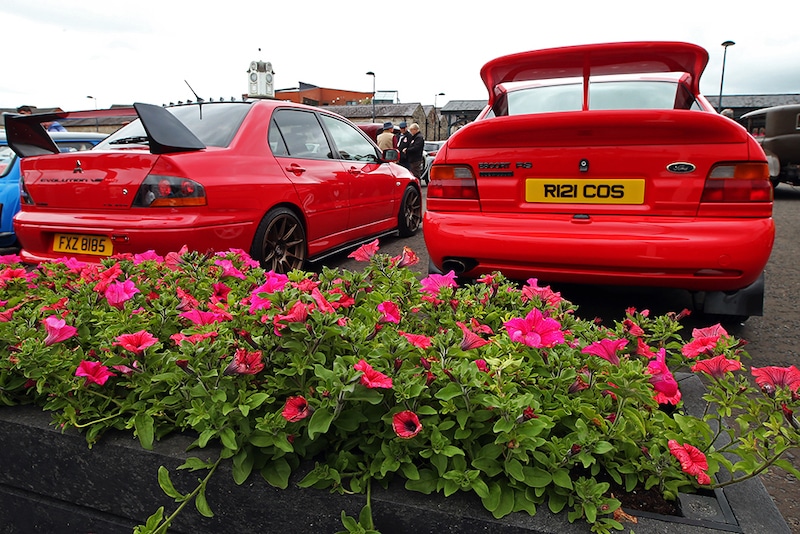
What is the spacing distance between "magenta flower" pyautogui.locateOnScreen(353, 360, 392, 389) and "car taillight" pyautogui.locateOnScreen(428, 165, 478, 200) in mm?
2174

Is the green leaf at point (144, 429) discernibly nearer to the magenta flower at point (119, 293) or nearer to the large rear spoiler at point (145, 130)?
the magenta flower at point (119, 293)

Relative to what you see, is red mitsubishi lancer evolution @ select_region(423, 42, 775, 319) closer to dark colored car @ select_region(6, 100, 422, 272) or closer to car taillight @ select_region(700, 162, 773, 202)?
car taillight @ select_region(700, 162, 773, 202)

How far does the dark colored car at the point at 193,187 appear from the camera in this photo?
11.5ft

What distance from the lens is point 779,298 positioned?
4.21m

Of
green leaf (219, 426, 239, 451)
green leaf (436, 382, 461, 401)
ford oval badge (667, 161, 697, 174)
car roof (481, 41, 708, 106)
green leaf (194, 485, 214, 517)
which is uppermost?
car roof (481, 41, 708, 106)

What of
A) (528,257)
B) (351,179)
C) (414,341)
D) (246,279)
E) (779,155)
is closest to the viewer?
(414,341)

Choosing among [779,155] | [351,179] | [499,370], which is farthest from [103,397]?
[779,155]

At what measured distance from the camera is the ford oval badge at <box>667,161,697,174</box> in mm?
2773

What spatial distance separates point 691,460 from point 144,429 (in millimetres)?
1254

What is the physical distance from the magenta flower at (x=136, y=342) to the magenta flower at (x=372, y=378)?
0.58m

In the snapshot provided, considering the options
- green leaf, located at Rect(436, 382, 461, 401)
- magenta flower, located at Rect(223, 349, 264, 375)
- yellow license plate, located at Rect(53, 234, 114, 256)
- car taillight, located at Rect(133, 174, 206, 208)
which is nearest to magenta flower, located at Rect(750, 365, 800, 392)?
green leaf, located at Rect(436, 382, 461, 401)

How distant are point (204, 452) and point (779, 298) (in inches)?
172

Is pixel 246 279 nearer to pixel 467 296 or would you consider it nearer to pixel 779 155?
pixel 467 296

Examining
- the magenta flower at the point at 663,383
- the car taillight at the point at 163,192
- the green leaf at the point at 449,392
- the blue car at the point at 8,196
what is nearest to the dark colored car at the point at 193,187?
the car taillight at the point at 163,192
